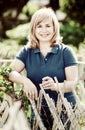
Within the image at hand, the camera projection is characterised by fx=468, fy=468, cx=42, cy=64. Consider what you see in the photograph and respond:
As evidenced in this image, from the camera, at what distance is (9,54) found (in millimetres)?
7926

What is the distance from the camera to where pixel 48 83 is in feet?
11.3

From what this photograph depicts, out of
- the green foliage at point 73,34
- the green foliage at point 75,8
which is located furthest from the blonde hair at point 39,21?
the green foliage at point 75,8

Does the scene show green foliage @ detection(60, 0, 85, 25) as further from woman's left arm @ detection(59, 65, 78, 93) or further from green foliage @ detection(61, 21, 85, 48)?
woman's left arm @ detection(59, 65, 78, 93)

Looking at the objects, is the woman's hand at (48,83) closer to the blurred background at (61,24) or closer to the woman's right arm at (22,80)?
the woman's right arm at (22,80)

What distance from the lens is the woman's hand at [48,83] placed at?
3.41 m

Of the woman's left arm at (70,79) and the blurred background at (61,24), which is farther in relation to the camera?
the blurred background at (61,24)

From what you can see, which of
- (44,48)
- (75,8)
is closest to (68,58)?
(44,48)

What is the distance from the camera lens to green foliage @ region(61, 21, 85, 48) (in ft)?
54.7

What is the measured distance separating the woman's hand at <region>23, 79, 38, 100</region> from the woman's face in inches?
15.7

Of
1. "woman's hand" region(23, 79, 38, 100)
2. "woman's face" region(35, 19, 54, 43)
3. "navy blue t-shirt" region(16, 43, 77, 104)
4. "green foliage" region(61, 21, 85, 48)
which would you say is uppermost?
"woman's face" region(35, 19, 54, 43)

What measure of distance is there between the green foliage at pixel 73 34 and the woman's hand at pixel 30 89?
42.5 ft

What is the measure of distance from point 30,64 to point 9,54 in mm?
4273

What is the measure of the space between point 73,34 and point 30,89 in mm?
14223

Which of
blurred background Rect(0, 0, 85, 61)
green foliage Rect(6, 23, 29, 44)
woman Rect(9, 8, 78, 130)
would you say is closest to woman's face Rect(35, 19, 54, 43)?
woman Rect(9, 8, 78, 130)
